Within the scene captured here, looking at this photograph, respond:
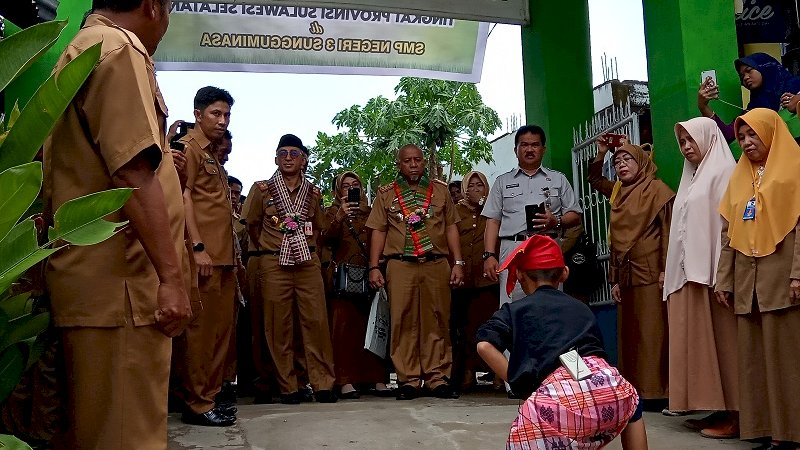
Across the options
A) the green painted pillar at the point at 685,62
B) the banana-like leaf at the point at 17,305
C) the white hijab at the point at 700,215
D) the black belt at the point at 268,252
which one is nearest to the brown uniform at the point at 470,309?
the black belt at the point at 268,252

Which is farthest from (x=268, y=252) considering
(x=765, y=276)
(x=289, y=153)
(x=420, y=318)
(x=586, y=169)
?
(x=765, y=276)

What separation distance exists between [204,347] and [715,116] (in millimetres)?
3599

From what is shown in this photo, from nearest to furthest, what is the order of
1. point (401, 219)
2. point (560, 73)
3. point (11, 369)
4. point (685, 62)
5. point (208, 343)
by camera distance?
point (11, 369), point (208, 343), point (685, 62), point (401, 219), point (560, 73)

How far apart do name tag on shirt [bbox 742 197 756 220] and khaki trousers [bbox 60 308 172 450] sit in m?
3.26

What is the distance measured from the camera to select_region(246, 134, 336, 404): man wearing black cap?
604 cm

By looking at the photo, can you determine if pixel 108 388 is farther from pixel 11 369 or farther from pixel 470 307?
pixel 470 307

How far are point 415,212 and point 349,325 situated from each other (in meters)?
1.26

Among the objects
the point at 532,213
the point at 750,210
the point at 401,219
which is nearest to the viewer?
the point at 750,210

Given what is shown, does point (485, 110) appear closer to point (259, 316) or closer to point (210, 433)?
point (259, 316)

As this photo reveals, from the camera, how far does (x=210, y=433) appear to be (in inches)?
176

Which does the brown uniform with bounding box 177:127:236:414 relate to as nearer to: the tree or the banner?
the banner

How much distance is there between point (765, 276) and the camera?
410cm

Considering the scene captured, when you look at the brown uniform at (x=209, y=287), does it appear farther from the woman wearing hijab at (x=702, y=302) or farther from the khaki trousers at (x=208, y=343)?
the woman wearing hijab at (x=702, y=302)

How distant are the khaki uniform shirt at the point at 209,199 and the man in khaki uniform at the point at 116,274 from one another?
109 inches
